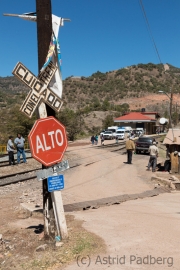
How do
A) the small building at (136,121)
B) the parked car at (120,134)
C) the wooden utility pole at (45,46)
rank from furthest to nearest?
the small building at (136,121) < the parked car at (120,134) < the wooden utility pole at (45,46)

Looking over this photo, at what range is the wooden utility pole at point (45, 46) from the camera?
19.5 feet

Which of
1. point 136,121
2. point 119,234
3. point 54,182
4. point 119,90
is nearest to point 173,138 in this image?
point 119,234

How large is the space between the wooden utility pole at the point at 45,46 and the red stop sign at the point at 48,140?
29 centimetres

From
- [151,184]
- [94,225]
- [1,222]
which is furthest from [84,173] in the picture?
[94,225]

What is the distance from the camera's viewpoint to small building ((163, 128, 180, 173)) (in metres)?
18.3

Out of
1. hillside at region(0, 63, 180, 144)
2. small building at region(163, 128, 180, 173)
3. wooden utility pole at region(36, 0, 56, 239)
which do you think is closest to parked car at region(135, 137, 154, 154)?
small building at region(163, 128, 180, 173)

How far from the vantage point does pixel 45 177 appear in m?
5.70

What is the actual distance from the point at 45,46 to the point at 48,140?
5.36 feet

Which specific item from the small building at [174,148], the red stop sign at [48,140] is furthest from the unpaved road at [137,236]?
the small building at [174,148]

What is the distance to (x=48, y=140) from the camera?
224 inches

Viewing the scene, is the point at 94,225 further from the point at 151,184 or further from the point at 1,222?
the point at 151,184

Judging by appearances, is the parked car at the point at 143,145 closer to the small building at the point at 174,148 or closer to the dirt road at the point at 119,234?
the small building at the point at 174,148

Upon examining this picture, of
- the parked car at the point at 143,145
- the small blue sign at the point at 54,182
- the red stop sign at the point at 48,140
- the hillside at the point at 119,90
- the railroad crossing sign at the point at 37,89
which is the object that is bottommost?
the parked car at the point at 143,145

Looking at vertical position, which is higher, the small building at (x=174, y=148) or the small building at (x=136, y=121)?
the small building at (x=136, y=121)
